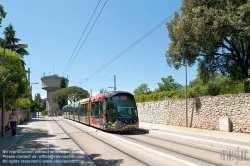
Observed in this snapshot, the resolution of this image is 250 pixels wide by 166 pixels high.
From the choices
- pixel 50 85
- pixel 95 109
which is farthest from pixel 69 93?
pixel 95 109

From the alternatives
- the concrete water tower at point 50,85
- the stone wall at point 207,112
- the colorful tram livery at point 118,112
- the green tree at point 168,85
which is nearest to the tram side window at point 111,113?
the colorful tram livery at point 118,112

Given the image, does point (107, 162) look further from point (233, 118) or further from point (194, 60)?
point (194, 60)

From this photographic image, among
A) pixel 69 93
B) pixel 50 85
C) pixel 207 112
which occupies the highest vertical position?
pixel 50 85

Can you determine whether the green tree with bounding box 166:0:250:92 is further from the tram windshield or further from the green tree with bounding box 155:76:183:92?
the green tree with bounding box 155:76:183:92

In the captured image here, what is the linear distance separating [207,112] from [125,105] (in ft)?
20.9

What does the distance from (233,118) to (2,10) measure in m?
16.0

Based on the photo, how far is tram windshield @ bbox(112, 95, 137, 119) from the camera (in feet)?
58.4

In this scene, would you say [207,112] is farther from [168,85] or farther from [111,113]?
[168,85]

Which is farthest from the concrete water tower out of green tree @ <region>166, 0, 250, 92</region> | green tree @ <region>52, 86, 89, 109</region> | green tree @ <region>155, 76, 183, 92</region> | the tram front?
the tram front

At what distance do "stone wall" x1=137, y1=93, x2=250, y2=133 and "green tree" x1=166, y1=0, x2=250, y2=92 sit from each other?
2353 mm

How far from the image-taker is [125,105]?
18.2 meters

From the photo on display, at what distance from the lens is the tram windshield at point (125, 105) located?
17812 millimetres

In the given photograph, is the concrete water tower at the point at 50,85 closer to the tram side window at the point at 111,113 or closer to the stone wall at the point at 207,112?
the stone wall at the point at 207,112

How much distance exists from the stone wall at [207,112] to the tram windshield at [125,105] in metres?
5.67
